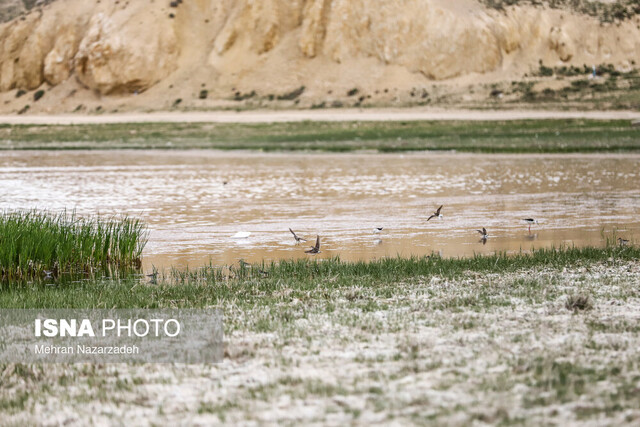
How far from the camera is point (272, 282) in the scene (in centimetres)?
1105

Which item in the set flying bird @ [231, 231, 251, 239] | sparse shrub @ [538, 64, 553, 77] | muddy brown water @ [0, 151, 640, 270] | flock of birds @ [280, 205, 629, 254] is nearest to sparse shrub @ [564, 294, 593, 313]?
flock of birds @ [280, 205, 629, 254]

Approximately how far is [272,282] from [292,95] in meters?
56.2

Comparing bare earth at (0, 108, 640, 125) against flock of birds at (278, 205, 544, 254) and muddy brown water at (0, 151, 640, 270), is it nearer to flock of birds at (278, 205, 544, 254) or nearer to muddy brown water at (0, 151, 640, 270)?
muddy brown water at (0, 151, 640, 270)

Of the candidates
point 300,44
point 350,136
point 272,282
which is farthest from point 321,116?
point 272,282

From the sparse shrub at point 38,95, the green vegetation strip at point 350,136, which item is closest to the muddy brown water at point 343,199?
the green vegetation strip at point 350,136

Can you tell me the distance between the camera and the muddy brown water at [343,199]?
15781mm

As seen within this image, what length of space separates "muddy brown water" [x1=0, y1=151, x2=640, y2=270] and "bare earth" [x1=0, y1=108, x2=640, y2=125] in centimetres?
1538

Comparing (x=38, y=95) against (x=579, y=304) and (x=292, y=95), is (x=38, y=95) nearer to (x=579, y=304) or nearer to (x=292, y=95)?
(x=292, y=95)

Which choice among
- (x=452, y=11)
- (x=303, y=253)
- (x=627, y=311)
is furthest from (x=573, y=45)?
(x=627, y=311)

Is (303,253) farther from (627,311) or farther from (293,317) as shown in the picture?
(627,311)

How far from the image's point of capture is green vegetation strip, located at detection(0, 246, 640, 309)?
10008mm

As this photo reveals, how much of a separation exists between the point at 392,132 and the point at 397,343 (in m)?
39.1

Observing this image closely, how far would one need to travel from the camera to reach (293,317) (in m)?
9.02

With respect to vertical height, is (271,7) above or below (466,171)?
above
